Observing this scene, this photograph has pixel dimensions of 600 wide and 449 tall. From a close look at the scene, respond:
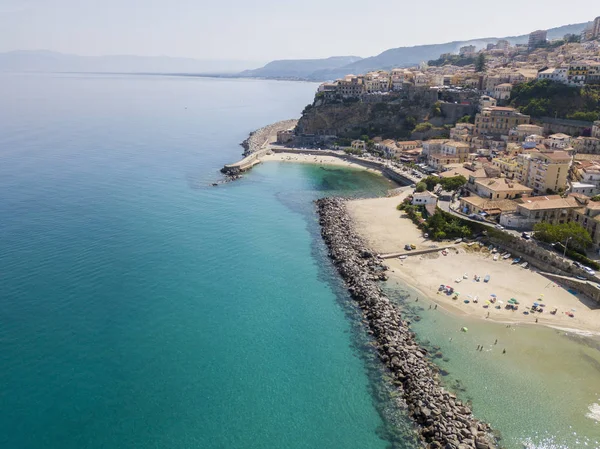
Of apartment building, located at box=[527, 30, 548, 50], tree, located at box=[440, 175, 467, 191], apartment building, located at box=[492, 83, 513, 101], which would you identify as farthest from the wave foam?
apartment building, located at box=[527, 30, 548, 50]

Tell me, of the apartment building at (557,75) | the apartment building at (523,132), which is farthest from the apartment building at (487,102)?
the apartment building at (523,132)

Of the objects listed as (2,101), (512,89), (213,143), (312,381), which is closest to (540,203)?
(312,381)

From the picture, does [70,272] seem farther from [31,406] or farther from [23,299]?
[31,406]

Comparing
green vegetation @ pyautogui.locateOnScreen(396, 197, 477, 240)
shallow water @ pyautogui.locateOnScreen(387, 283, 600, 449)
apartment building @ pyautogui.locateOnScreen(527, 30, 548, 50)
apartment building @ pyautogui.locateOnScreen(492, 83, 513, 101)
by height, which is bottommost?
shallow water @ pyautogui.locateOnScreen(387, 283, 600, 449)

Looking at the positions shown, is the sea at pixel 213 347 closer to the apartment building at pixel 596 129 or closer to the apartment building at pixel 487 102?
the apartment building at pixel 596 129

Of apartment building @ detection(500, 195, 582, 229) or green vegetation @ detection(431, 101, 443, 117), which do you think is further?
green vegetation @ detection(431, 101, 443, 117)

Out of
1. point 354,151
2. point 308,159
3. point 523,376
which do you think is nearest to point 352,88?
point 354,151

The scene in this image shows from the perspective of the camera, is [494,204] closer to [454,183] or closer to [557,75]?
[454,183]

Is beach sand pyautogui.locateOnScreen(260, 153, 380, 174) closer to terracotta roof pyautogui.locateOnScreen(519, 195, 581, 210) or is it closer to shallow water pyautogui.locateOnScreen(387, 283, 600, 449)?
terracotta roof pyautogui.locateOnScreen(519, 195, 581, 210)
